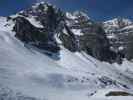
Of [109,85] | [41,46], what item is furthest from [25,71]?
[41,46]

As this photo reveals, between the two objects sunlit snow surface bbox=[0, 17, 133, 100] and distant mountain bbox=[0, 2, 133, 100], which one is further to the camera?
sunlit snow surface bbox=[0, 17, 133, 100]

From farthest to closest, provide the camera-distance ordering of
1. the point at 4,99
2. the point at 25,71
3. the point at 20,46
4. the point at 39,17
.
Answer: the point at 39,17 < the point at 20,46 < the point at 25,71 < the point at 4,99

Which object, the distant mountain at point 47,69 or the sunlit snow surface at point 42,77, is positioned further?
the sunlit snow surface at point 42,77

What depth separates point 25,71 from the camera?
10531cm

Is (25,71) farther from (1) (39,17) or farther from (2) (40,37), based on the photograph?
(1) (39,17)

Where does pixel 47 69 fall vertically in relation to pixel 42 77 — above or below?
above

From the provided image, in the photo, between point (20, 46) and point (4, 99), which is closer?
point (4, 99)

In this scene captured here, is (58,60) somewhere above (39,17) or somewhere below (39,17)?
below

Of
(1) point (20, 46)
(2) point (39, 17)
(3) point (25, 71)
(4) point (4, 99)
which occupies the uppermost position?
(2) point (39, 17)

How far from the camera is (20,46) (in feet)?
470

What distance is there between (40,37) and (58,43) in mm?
12272

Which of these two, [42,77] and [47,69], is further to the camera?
[47,69]

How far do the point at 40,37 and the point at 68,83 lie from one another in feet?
232

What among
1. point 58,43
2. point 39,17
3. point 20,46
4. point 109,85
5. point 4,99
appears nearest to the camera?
point 4,99
